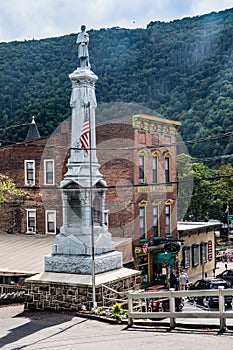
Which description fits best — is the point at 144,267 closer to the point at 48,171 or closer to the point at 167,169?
the point at 167,169

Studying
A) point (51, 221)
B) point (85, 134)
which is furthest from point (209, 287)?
point (85, 134)

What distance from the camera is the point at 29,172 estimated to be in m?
28.6

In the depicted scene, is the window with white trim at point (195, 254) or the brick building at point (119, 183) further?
the window with white trim at point (195, 254)

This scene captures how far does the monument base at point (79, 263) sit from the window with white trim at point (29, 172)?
13558mm

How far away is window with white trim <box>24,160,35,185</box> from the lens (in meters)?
28.5

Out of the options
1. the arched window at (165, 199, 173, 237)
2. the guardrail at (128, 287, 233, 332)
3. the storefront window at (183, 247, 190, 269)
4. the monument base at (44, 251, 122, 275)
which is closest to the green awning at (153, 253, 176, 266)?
the arched window at (165, 199, 173, 237)

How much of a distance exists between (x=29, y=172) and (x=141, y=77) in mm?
57576

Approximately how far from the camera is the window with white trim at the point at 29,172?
2847 centimetres

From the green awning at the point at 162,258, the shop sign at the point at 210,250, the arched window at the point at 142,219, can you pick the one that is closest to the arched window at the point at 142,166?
the arched window at the point at 142,219

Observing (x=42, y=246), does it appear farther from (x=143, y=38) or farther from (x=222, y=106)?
(x=143, y=38)

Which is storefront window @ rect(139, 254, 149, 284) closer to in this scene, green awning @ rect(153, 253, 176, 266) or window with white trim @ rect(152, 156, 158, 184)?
green awning @ rect(153, 253, 176, 266)

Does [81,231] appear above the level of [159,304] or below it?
above

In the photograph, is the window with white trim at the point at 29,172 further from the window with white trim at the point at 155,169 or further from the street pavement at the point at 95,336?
the street pavement at the point at 95,336

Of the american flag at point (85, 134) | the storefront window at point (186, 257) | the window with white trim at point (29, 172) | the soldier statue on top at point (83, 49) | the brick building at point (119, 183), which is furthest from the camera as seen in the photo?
the storefront window at point (186, 257)
